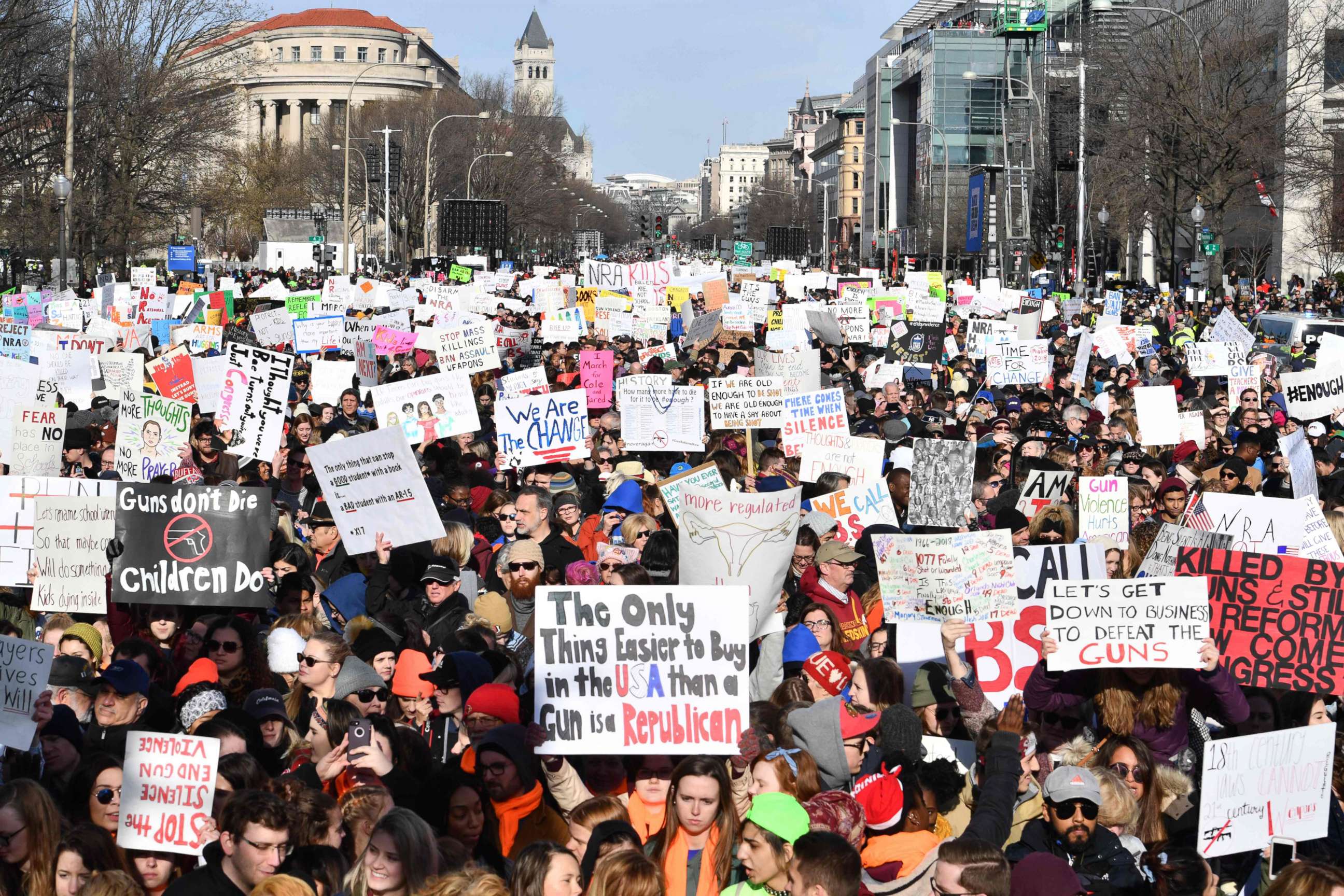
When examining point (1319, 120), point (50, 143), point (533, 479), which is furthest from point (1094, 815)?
point (1319, 120)

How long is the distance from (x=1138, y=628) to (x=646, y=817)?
→ 6.74 ft

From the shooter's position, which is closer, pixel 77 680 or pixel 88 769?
pixel 88 769

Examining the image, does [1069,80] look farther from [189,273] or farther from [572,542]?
[572,542]

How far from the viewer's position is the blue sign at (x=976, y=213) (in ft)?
173

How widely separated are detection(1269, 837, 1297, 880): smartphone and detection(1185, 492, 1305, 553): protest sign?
11.0ft

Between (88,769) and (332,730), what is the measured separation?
834mm

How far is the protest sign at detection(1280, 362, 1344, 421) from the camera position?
14.1 m

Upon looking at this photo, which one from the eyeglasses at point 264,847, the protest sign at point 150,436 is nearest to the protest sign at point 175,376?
the protest sign at point 150,436

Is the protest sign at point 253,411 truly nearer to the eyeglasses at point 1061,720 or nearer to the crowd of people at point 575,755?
the crowd of people at point 575,755

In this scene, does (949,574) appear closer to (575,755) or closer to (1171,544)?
(1171,544)

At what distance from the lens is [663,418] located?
13.4 m

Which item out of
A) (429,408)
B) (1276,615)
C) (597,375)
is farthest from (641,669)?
(597,375)

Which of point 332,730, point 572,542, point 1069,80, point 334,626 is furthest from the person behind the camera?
point 1069,80

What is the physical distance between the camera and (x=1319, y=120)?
51969 mm
